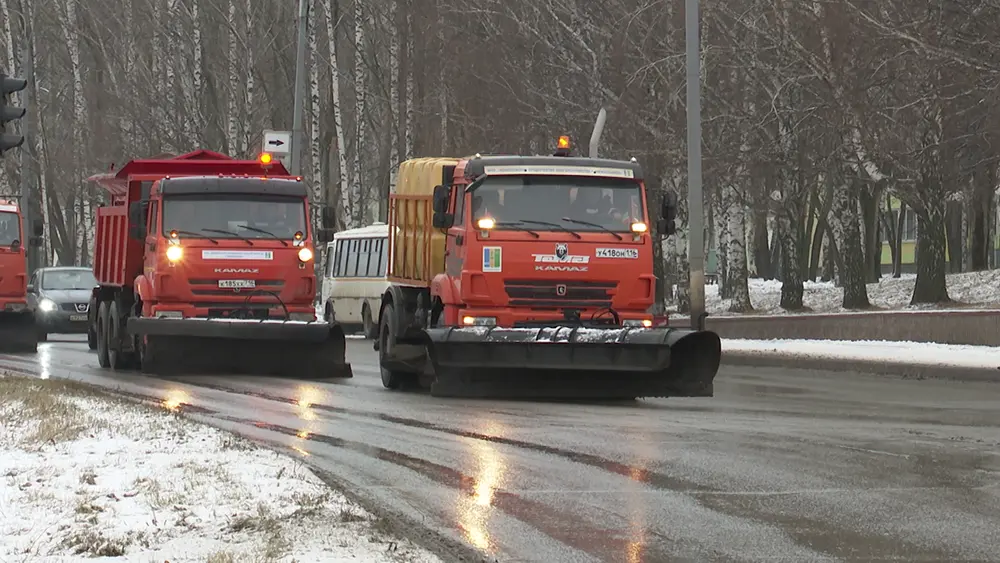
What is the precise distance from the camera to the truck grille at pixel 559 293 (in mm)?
18156

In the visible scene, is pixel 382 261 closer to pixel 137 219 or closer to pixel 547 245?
pixel 137 219

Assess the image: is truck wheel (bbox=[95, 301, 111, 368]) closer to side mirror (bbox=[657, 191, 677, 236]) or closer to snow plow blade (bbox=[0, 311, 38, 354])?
snow plow blade (bbox=[0, 311, 38, 354])

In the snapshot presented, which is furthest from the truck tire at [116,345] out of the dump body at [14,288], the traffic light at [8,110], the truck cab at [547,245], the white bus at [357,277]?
the white bus at [357,277]

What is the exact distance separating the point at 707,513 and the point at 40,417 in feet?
22.9

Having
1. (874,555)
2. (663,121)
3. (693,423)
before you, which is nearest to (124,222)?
(693,423)

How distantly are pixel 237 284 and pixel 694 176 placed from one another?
27.2ft

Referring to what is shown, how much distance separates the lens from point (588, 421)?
1535 centimetres

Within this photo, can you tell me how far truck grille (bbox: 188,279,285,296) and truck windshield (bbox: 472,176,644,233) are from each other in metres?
5.31

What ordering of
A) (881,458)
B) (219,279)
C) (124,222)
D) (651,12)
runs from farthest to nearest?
1. (651,12)
2. (124,222)
3. (219,279)
4. (881,458)

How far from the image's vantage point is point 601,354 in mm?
17125

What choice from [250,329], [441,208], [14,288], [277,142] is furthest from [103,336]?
[277,142]

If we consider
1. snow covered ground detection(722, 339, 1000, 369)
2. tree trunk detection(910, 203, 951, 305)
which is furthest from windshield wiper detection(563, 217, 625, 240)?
tree trunk detection(910, 203, 951, 305)

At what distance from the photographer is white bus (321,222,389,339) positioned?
35.8 meters

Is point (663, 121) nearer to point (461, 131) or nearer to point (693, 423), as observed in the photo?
point (461, 131)
